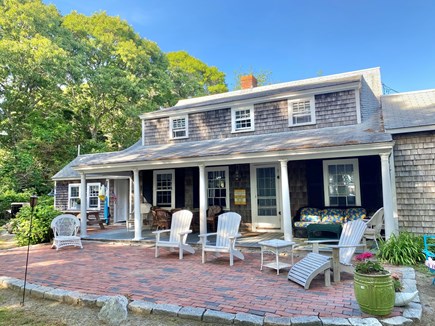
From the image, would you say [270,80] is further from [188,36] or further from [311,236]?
[311,236]

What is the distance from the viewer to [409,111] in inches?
335

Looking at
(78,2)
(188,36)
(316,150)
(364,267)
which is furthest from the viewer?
(188,36)

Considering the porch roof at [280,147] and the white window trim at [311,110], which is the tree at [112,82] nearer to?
the porch roof at [280,147]

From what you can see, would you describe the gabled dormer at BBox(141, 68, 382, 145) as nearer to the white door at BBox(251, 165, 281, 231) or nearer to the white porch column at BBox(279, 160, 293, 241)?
the white door at BBox(251, 165, 281, 231)

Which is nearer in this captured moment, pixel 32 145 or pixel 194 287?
pixel 194 287

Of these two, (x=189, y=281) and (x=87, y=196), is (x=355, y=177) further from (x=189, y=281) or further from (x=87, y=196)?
(x=87, y=196)

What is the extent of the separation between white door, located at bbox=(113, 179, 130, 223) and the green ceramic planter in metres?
13.2

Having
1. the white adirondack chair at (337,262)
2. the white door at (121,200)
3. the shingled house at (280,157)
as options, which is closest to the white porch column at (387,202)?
the shingled house at (280,157)

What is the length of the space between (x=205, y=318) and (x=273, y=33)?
2342 cm

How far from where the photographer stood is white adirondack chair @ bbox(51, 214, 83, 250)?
843cm

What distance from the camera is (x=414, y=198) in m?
7.28

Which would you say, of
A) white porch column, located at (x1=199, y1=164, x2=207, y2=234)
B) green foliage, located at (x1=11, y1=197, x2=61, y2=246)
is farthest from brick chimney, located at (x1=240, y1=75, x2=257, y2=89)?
green foliage, located at (x1=11, y1=197, x2=61, y2=246)

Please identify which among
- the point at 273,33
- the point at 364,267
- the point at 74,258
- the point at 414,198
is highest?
the point at 273,33

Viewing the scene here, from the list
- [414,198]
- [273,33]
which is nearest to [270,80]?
[273,33]
